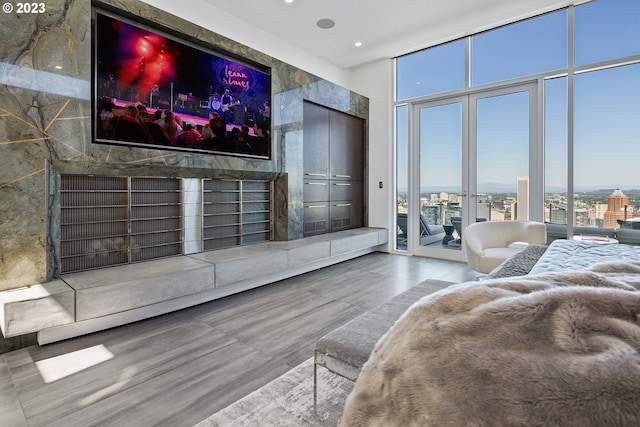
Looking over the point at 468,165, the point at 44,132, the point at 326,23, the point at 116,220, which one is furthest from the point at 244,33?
the point at 468,165

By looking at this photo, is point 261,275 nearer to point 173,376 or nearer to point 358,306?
point 358,306

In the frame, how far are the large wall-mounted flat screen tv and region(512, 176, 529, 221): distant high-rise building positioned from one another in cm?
347

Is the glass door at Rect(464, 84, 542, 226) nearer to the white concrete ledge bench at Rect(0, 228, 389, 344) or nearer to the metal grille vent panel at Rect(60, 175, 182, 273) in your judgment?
the white concrete ledge bench at Rect(0, 228, 389, 344)

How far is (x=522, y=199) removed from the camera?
446 centimetres

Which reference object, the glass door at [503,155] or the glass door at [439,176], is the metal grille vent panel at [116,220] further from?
the glass door at [503,155]

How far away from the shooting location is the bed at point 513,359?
0.52 m

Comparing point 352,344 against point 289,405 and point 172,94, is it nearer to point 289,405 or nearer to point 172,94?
point 289,405

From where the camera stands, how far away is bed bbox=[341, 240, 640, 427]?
0.52 meters

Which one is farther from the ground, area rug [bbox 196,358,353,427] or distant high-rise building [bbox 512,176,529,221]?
distant high-rise building [bbox 512,176,529,221]

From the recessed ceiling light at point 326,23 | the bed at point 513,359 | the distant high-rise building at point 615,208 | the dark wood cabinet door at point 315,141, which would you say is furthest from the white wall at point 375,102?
the bed at point 513,359

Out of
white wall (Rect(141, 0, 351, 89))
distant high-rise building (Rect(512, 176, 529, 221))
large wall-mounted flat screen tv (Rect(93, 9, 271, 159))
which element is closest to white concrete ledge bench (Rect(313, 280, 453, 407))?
large wall-mounted flat screen tv (Rect(93, 9, 271, 159))

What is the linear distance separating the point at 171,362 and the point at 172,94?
2450mm

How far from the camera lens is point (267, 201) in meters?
4.34

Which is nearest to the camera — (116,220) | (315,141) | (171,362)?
(171,362)
